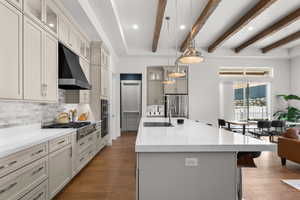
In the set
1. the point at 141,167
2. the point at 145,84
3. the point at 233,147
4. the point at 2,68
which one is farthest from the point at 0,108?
the point at 145,84

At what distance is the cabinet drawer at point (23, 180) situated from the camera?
1.57 m

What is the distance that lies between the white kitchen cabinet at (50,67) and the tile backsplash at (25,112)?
0.31 metres

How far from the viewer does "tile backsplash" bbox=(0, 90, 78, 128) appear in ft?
7.67

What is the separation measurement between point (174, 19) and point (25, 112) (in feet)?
12.3

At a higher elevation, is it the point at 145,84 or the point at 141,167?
the point at 145,84

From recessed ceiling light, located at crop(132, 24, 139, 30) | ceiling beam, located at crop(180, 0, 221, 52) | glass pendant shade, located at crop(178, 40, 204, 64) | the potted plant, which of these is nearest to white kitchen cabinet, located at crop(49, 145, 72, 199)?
glass pendant shade, located at crop(178, 40, 204, 64)

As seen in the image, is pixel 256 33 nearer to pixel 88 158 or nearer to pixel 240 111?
pixel 240 111

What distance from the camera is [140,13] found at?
170 inches

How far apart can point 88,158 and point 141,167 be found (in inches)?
101

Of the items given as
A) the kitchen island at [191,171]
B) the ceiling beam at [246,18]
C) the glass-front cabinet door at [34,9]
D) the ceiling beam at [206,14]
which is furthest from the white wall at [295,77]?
the glass-front cabinet door at [34,9]

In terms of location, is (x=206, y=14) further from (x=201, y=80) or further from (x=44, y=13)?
(x=201, y=80)

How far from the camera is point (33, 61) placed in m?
2.43

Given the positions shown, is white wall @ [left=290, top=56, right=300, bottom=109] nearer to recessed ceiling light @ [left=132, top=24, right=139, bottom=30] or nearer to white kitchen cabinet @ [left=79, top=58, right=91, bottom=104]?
recessed ceiling light @ [left=132, top=24, right=139, bottom=30]

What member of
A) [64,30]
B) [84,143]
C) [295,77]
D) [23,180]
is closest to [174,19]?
[64,30]
